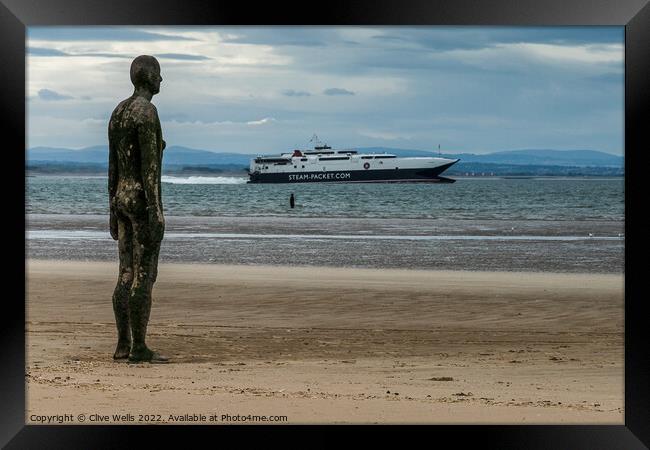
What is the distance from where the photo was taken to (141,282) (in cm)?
819

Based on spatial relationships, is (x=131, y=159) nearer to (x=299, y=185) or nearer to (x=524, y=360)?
(x=524, y=360)

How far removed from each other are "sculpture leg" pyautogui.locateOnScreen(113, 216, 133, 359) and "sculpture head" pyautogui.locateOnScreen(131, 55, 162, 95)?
100cm

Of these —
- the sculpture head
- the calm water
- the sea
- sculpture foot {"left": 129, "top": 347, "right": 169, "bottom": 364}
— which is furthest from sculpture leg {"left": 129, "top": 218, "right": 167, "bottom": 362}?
the calm water

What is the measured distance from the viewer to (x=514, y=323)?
1162cm

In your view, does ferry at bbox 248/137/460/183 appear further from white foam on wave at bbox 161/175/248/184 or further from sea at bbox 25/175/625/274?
sea at bbox 25/175/625/274

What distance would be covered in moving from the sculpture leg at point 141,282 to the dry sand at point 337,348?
266 mm

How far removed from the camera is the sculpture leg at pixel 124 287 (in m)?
8.21

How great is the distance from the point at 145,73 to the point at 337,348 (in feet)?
9.89

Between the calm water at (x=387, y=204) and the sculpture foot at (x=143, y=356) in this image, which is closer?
the sculpture foot at (x=143, y=356)

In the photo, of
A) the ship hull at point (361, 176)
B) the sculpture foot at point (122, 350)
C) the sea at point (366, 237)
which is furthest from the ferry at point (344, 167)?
the sculpture foot at point (122, 350)

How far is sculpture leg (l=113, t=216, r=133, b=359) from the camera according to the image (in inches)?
323

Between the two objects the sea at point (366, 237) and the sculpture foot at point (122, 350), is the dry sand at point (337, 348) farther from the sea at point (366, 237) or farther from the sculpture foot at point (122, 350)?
the sea at point (366, 237)

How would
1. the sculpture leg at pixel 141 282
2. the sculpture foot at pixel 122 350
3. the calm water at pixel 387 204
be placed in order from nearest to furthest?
the sculpture leg at pixel 141 282 → the sculpture foot at pixel 122 350 → the calm water at pixel 387 204

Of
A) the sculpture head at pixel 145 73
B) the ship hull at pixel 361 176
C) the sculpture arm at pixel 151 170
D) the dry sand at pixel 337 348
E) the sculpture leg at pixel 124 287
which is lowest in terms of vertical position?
the dry sand at pixel 337 348
